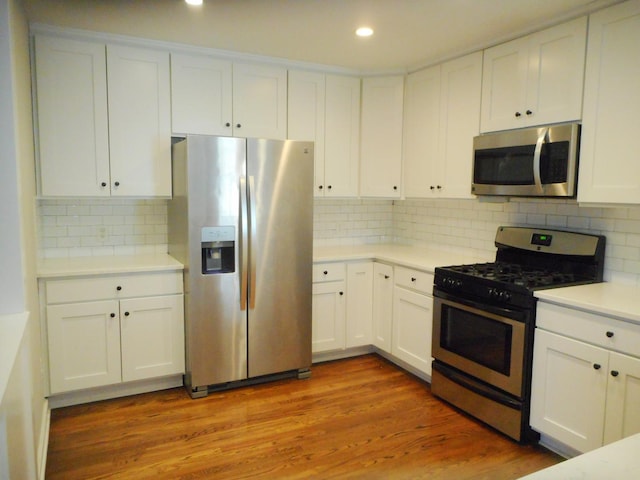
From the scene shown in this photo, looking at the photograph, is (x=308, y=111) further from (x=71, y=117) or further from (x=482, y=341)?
(x=482, y=341)

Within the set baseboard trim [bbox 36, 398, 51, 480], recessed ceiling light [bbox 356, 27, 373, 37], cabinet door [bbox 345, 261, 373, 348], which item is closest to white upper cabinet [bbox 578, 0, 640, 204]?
recessed ceiling light [bbox 356, 27, 373, 37]

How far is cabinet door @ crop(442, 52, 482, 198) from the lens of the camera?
325 centimetres

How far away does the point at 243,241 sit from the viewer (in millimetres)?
3174

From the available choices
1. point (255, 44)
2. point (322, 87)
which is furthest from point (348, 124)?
point (255, 44)

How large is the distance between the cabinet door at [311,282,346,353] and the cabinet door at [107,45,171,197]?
140 centimetres

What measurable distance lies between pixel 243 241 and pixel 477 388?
175 cm

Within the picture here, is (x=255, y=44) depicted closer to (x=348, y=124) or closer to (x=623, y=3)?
(x=348, y=124)

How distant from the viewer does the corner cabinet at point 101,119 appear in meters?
2.97

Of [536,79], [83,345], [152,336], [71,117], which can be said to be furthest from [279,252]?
[536,79]

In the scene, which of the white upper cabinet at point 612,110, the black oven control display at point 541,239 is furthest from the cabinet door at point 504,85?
the black oven control display at point 541,239

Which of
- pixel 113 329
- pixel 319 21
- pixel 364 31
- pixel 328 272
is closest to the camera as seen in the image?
A: pixel 319 21

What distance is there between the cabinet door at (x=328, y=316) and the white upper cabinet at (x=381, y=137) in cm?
90

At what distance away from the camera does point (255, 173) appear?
3.19m

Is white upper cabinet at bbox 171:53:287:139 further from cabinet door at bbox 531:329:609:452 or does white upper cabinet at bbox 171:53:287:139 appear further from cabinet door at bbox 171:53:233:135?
cabinet door at bbox 531:329:609:452
